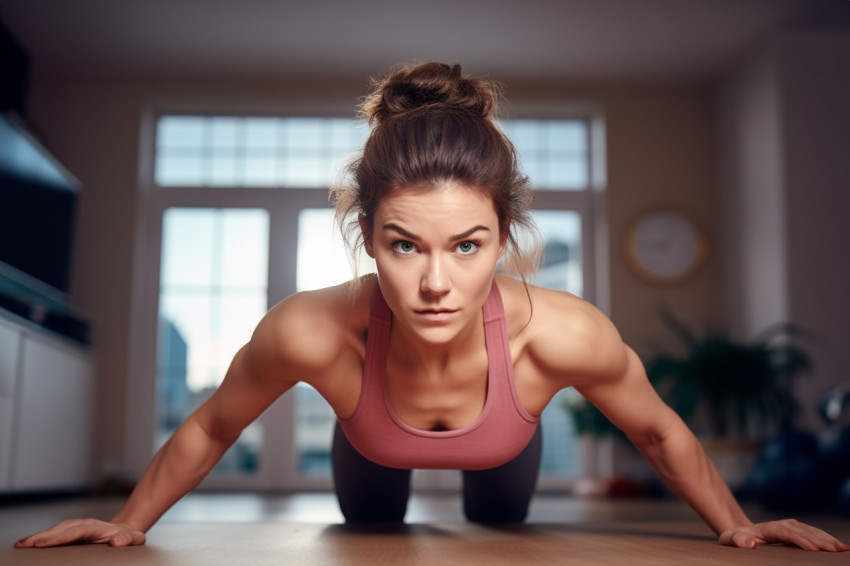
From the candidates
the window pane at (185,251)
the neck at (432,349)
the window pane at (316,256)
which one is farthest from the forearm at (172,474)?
the window pane at (185,251)

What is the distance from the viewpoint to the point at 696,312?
5.60 meters

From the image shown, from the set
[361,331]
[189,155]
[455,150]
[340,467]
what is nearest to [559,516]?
[340,467]

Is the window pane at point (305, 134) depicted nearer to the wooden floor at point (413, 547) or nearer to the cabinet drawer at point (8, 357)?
the cabinet drawer at point (8, 357)

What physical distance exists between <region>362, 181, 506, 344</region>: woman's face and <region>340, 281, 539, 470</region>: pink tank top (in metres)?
0.21

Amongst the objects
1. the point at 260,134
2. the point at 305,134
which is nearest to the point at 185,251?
the point at 260,134

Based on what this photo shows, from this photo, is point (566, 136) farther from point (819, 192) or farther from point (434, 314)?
point (434, 314)

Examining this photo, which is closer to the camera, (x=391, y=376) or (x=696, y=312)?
(x=391, y=376)

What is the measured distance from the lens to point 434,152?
1.34m

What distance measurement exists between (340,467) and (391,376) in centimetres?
64

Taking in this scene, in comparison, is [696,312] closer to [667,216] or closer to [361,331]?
[667,216]

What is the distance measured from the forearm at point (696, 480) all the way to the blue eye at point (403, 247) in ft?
2.13

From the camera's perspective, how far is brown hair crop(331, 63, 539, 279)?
53.0 inches

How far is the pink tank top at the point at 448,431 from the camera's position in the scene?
5.10 ft

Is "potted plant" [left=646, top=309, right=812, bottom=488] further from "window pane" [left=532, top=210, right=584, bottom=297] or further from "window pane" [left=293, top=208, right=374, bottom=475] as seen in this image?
"window pane" [left=293, top=208, right=374, bottom=475]
